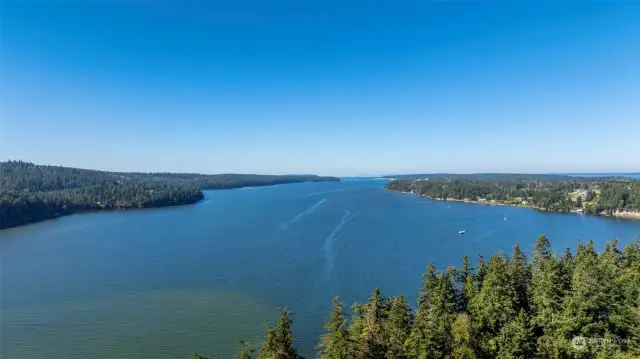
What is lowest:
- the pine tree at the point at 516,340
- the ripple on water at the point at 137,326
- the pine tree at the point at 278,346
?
the ripple on water at the point at 137,326

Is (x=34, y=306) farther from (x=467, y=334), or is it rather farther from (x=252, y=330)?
(x=467, y=334)

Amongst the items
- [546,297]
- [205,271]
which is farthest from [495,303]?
[205,271]

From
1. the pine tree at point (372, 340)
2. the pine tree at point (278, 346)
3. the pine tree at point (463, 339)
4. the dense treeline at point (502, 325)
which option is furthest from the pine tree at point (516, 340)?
the pine tree at point (278, 346)

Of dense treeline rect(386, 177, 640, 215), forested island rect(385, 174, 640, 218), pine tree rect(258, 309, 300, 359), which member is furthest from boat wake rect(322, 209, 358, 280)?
dense treeline rect(386, 177, 640, 215)

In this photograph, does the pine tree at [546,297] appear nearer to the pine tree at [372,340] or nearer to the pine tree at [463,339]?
the pine tree at [463,339]

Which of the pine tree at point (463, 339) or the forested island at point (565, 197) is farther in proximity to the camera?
the forested island at point (565, 197)

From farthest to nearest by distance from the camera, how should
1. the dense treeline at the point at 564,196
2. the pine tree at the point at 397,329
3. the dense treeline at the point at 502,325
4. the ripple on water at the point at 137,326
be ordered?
the dense treeline at the point at 564,196
the ripple on water at the point at 137,326
the pine tree at the point at 397,329
the dense treeline at the point at 502,325
